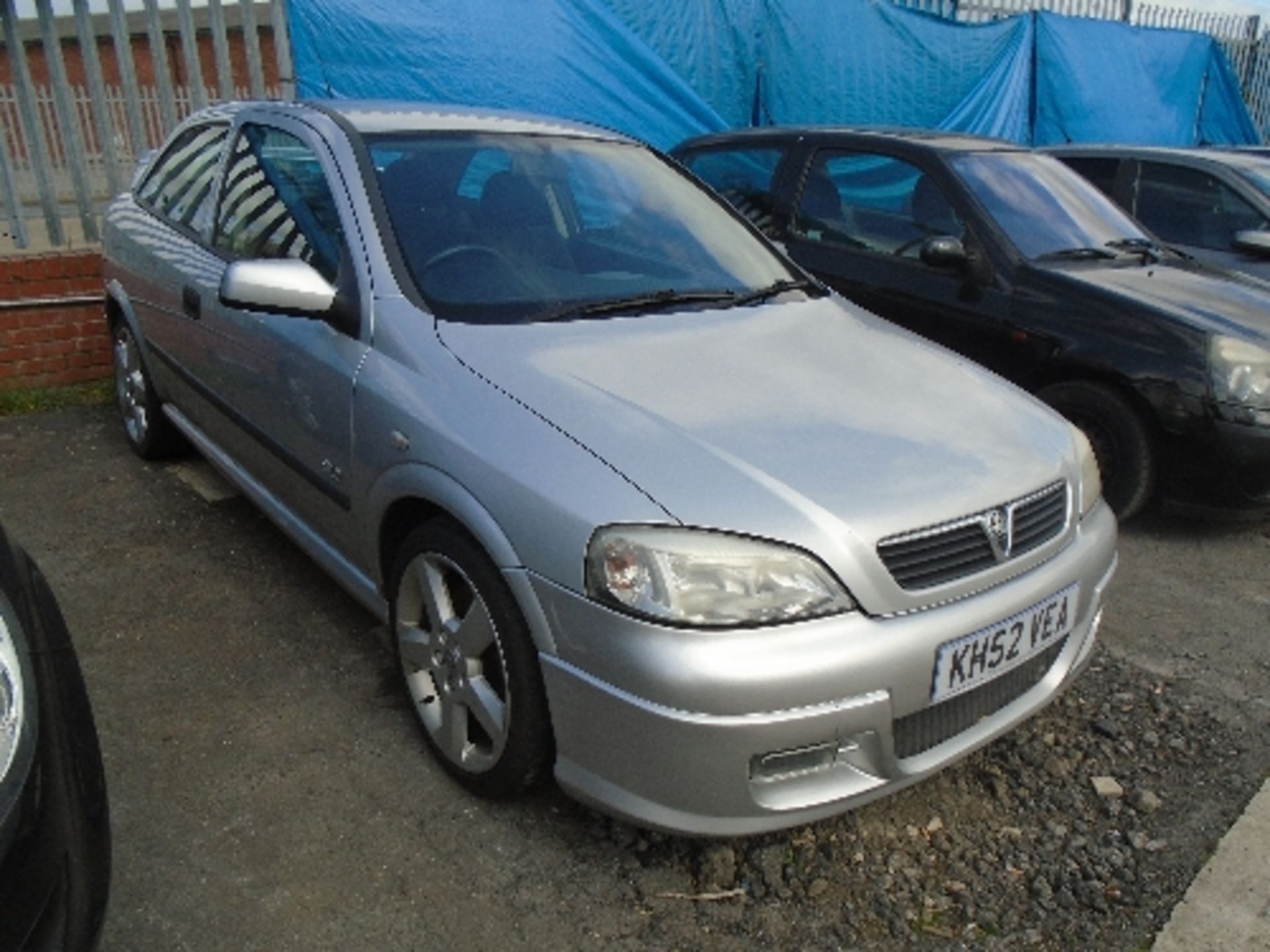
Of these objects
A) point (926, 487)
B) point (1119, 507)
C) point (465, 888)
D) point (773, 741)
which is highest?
point (926, 487)

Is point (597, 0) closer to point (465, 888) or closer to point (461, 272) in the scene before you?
point (461, 272)

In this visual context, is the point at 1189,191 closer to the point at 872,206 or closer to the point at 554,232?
the point at 872,206

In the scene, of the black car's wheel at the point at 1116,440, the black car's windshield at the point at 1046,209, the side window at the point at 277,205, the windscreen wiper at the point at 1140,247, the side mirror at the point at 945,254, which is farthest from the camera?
the windscreen wiper at the point at 1140,247

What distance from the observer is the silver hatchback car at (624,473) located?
188 cm

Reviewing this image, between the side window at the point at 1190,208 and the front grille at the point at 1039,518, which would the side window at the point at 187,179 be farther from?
the side window at the point at 1190,208

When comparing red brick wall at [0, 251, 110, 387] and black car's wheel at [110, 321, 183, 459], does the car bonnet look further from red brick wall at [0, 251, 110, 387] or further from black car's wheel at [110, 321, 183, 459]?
red brick wall at [0, 251, 110, 387]

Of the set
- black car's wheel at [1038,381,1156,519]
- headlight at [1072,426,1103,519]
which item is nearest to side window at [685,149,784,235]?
black car's wheel at [1038,381,1156,519]

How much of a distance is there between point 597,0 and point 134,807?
6.03m

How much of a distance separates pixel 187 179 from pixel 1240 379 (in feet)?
13.5

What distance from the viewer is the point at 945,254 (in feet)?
14.3

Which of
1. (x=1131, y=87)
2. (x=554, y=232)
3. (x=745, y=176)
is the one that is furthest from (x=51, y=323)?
(x=1131, y=87)

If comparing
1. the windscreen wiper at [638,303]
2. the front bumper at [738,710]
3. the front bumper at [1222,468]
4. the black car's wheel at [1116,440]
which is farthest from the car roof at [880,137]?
the front bumper at [738,710]

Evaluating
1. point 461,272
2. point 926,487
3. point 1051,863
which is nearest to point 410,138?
point 461,272

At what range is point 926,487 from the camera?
2.07 m
